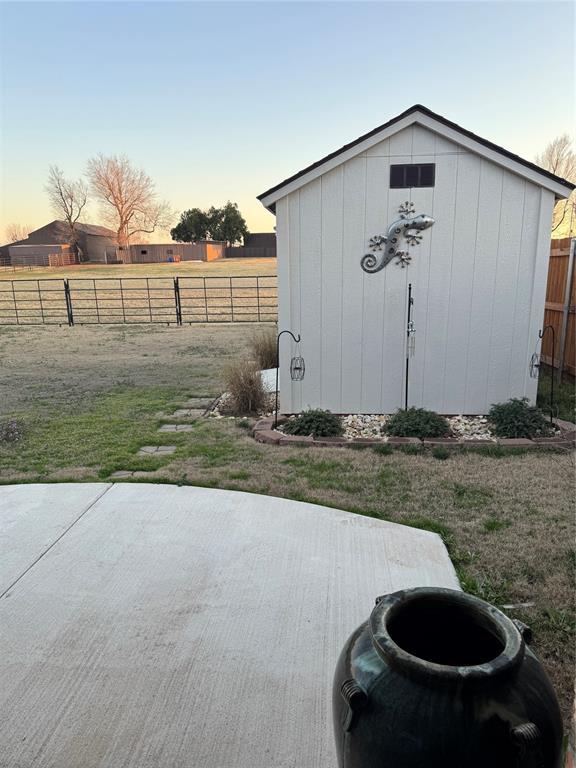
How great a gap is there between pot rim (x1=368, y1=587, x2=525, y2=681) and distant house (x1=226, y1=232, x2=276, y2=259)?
5185 centimetres

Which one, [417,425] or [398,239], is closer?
[417,425]

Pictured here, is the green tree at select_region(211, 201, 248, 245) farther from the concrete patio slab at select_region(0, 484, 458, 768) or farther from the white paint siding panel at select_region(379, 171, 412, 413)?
the concrete patio slab at select_region(0, 484, 458, 768)

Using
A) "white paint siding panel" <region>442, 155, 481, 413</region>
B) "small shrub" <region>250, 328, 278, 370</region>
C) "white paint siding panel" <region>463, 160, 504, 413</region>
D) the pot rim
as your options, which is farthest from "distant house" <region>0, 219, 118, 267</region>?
the pot rim

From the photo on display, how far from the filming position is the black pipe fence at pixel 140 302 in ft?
54.6

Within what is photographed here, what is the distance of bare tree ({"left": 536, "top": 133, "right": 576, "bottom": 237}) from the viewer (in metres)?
24.5

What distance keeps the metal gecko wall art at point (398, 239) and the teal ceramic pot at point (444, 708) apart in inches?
178

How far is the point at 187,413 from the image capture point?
20.1 ft

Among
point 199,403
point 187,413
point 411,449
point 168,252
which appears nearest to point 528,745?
point 411,449

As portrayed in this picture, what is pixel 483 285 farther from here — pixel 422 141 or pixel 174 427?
pixel 174 427

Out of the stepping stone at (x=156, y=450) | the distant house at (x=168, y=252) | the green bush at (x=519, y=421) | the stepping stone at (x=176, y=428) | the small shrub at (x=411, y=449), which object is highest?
the distant house at (x=168, y=252)

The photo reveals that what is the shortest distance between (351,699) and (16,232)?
67394mm

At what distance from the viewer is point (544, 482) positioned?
12.8 feet

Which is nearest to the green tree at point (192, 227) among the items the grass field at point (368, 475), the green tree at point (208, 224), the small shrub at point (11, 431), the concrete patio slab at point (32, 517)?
the green tree at point (208, 224)

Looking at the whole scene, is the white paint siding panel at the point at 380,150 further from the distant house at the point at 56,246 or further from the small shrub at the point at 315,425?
the distant house at the point at 56,246
